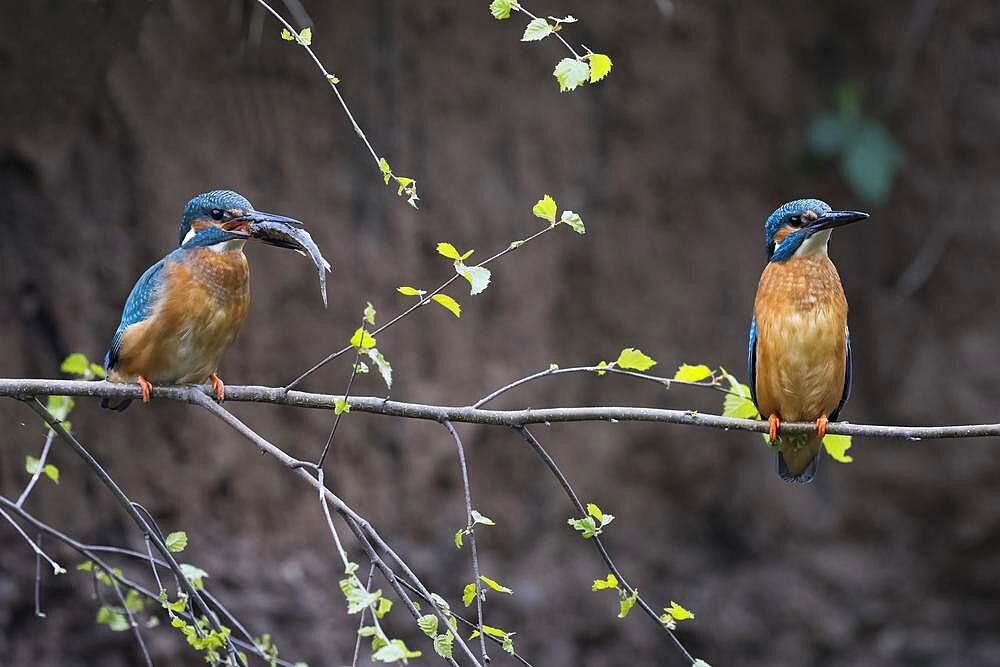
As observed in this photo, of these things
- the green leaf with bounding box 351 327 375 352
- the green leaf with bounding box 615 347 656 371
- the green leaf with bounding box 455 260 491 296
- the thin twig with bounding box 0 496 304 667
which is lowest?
the thin twig with bounding box 0 496 304 667

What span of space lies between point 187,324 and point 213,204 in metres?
0.33

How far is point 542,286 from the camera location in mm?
5227

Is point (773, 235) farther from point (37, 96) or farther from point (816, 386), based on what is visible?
point (37, 96)

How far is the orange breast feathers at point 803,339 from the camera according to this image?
10.3 ft

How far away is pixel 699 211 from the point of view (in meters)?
5.47

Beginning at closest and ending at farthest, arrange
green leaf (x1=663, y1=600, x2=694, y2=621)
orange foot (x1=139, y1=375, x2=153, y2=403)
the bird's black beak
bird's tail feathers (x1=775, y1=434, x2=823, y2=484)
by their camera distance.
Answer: green leaf (x1=663, y1=600, x2=694, y2=621) < the bird's black beak < orange foot (x1=139, y1=375, x2=153, y2=403) < bird's tail feathers (x1=775, y1=434, x2=823, y2=484)

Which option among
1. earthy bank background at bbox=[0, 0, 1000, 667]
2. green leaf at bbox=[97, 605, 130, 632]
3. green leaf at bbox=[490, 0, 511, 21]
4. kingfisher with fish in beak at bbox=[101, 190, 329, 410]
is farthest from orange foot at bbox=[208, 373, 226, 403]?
earthy bank background at bbox=[0, 0, 1000, 667]

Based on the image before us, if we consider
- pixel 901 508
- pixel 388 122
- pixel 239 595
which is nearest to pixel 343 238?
pixel 388 122

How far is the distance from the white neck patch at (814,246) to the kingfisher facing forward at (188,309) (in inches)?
58.3

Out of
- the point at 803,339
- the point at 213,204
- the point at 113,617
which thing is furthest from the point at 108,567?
the point at 803,339

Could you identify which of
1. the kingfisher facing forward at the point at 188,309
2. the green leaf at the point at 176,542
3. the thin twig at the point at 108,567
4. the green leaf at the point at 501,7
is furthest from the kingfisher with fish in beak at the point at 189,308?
the green leaf at the point at 501,7

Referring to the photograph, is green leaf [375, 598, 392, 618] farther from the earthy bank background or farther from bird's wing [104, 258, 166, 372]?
the earthy bank background

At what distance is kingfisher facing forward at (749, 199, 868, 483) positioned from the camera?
315 centimetres

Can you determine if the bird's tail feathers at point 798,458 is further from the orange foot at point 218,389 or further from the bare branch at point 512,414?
the orange foot at point 218,389
